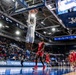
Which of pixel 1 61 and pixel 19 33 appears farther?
pixel 19 33

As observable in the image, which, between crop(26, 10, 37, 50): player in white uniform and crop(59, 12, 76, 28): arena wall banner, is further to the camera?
crop(26, 10, 37, 50): player in white uniform

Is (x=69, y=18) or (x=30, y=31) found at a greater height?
(x=69, y=18)

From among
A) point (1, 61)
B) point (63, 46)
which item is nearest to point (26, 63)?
point (1, 61)

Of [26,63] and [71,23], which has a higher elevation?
[71,23]

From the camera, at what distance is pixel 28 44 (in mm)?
8367

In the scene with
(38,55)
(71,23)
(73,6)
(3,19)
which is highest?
(3,19)

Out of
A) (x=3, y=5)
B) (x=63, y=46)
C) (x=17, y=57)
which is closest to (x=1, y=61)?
(x=17, y=57)

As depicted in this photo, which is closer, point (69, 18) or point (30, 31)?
point (69, 18)

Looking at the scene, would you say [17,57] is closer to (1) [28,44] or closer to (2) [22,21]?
(2) [22,21]

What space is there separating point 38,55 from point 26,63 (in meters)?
10.7

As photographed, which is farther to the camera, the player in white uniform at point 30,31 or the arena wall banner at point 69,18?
the player in white uniform at point 30,31

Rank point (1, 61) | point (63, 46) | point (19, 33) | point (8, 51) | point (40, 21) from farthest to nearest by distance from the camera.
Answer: point (63, 46) < point (19, 33) < point (40, 21) < point (8, 51) < point (1, 61)

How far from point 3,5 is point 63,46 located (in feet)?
75.8

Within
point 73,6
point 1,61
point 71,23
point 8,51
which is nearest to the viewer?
point 73,6
